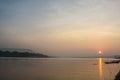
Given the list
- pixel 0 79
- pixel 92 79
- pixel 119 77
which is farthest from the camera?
pixel 92 79

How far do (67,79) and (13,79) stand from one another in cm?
1379

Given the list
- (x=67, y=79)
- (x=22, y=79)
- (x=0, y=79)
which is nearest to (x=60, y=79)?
(x=67, y=79)

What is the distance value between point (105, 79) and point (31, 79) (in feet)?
64.1

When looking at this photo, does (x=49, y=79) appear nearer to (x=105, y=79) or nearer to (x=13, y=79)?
(x=13, y=79)

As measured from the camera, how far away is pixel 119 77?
155 feet

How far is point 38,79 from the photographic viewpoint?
54562mm

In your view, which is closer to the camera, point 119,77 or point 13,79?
point 119,77

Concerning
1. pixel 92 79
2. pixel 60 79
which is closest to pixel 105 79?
pixel 92 79

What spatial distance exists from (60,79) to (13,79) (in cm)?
1192

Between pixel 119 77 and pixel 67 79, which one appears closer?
pixel 119 77

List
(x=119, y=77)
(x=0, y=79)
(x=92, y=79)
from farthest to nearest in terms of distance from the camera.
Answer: (x=92, y=79) < (x=0, y=79) < (x=119, y=77)

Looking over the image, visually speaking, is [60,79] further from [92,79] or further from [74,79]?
[92,79]

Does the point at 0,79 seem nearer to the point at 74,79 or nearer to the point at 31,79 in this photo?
the point at 31,79

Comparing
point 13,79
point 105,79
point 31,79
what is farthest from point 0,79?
point 105,79
